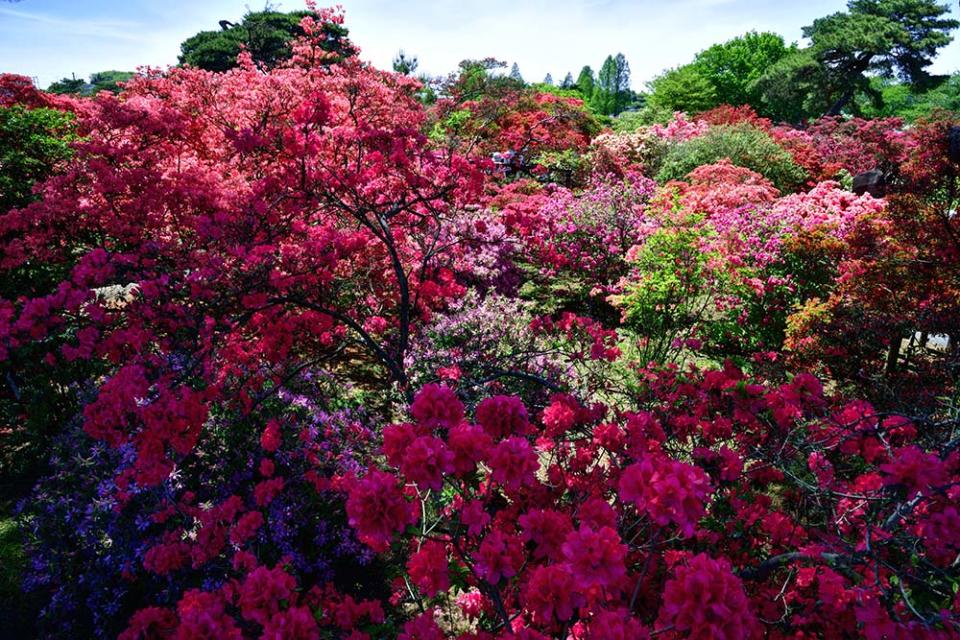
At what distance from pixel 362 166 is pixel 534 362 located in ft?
11.2

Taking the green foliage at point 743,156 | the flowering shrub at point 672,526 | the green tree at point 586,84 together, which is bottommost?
the flowering shrub at point 672,526

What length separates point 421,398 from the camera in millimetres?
2256

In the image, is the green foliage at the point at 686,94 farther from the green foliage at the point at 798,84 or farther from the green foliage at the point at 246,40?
the green foliage at the point at 246,40

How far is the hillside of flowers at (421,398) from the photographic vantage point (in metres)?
2.10

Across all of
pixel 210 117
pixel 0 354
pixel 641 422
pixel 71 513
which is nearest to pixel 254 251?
pixel 0 354

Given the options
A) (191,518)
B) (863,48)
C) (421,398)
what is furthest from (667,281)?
(863,48)

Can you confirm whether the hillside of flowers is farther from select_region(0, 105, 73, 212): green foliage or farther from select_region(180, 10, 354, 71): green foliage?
select_region(180, 10, 354, 71): green foliage

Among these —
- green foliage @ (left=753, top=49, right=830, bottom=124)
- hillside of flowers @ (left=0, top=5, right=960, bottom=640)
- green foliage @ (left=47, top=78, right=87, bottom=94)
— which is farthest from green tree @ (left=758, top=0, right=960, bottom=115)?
green foliage @ (left=47, top=78, right=87, bottom=94)

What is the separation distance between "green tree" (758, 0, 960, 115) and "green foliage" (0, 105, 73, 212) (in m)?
36.1

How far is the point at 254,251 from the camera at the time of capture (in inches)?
166

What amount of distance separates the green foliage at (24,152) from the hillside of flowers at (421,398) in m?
0.08

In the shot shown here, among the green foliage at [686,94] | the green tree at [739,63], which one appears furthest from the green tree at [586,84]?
the green foliage at [686,94]

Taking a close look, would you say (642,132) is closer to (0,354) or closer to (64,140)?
(64,140)

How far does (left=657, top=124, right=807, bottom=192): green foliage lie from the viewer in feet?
47.8
